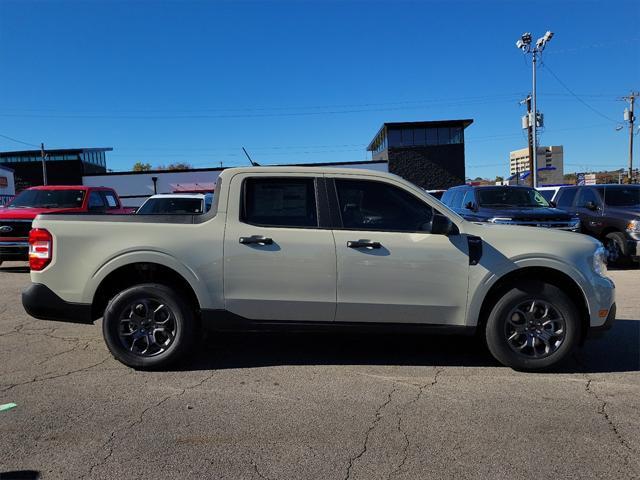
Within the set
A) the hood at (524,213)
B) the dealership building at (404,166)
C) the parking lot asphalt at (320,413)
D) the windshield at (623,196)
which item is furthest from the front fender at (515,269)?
the dealership building at (404,166)

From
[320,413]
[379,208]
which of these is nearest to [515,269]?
[379,208]

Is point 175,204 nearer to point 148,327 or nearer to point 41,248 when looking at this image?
point 41,248

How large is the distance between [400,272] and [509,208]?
7.20 metres

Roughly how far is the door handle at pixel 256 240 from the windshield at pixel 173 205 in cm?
866

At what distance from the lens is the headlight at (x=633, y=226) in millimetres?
10578

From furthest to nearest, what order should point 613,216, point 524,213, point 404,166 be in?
point 404,166
point 613,216
point 524,213

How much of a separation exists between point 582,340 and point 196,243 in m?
3.58

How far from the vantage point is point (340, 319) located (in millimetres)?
4488

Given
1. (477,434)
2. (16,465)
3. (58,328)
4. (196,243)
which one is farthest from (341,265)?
(58,328)

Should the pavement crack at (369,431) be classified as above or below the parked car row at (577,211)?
below

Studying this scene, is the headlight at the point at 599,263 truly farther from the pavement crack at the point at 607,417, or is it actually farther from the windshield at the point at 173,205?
the windshield at the point at 173,205

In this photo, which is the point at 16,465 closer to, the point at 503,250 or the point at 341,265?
the point at 341,265

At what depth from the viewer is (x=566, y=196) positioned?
1304cm

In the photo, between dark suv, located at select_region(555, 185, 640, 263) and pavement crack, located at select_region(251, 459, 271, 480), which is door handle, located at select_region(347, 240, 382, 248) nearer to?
pavement crack, located at select_region(251, 459, 271, 480)
